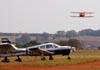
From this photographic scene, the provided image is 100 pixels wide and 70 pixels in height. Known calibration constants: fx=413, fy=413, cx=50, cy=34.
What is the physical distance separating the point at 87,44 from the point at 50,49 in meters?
144

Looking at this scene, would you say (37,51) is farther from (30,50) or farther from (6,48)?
(6,48)

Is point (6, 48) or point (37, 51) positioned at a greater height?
point (6, 48)

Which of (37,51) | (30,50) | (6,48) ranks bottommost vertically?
(37,51)

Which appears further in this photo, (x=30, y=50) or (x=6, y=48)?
(x=30, y=50)

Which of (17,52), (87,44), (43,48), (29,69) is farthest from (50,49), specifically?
(87,44)

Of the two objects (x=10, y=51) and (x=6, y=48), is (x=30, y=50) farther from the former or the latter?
(x=6, y=48)

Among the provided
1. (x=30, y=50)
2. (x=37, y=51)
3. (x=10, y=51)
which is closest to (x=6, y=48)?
(x=10, y=51)

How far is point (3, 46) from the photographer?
46.1 m

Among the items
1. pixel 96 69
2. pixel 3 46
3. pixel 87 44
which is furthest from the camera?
pixel 87 44

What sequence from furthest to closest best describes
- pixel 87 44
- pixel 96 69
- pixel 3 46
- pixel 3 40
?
pixel 87 44 → pixel 3 40 → pixel 3 46 → pixel 96 69

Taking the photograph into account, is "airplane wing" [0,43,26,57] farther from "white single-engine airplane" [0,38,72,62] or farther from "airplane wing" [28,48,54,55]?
"airplane wing" [28,48,54,55]

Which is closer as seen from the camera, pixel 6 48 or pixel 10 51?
pixel 6 48

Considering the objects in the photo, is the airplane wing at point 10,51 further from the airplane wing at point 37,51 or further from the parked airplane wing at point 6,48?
the airplane wing at point 37,51

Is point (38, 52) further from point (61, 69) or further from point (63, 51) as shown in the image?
point (61, 69)
